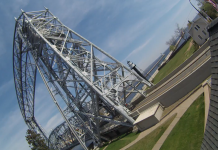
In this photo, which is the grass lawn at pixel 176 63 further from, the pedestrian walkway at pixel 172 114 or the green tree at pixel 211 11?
the pedestrian walkway at pixel 172 114

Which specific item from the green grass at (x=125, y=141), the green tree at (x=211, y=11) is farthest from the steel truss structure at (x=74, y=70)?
the green tree at (x=211, y=11)

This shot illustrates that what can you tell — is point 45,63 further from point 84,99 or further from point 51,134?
point 51,134

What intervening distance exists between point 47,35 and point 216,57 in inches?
904

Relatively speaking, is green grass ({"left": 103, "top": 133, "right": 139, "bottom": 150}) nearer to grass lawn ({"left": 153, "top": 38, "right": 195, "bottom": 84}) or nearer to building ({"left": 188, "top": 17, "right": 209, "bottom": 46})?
grass lawn ({"left": 153, "top": 38, "right": 195, "bottom": 84})

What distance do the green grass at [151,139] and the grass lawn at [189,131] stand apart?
1348 mm

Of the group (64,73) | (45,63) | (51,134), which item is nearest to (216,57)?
(64,73)

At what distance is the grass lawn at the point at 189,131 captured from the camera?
10.1 m

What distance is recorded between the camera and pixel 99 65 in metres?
24.5

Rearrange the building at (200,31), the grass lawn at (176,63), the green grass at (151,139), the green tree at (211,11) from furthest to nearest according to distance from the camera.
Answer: the green tree at (211,11), the grass lawn at (176,63), the building at (200,31), the green grass at (151,139)

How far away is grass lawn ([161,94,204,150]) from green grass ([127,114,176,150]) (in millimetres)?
1348

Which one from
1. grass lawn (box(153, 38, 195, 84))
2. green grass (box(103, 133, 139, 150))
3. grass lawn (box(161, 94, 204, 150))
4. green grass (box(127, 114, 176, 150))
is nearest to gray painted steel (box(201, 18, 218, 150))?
grass lawn (box(161, 94, 204, 150))

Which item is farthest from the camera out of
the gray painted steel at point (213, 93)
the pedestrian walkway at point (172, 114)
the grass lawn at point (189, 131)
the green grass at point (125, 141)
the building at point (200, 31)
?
the building at point (200, 31)

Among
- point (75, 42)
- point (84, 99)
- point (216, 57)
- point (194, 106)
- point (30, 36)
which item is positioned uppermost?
point (30, 36)

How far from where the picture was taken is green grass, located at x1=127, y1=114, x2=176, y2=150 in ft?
45.6
